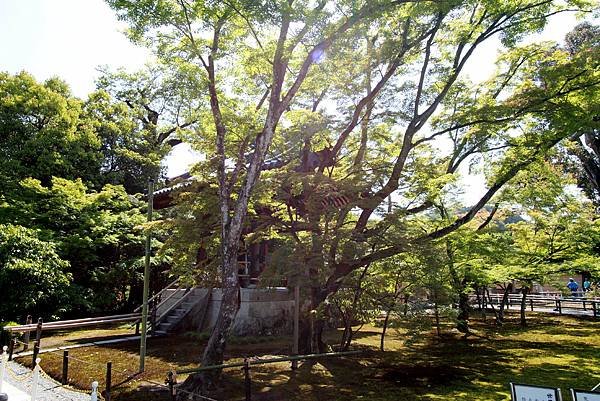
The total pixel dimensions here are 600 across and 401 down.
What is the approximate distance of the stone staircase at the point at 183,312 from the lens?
50.5 feet

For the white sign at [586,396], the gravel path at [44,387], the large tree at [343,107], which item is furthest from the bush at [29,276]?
the white sign at [586,396]

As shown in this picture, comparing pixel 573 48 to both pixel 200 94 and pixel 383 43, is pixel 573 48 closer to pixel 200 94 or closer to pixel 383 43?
pixel 383 43

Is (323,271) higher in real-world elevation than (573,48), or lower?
lower

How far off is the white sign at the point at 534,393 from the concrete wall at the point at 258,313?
1158 centimetres

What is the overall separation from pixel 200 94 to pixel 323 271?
5.72 metres

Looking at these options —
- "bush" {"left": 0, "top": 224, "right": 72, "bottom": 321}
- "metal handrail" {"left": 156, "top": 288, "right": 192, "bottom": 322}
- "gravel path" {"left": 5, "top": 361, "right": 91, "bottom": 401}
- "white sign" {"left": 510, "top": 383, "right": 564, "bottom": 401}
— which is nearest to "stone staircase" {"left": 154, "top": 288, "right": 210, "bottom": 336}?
"metal handrail" {"left": 156, "top": 288, "right": 192, "bottom": 322}

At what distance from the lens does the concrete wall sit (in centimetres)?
1495

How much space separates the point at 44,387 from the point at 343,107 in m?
10.7

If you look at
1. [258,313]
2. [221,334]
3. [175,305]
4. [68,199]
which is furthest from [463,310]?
[68,199]

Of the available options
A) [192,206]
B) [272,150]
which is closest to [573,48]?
[272,150]

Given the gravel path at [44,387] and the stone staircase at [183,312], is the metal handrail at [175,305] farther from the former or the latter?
the gravel path at [44,387]

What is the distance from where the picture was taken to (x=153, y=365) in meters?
10.2

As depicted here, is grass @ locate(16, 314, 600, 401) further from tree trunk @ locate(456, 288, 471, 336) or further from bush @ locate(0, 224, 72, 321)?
bush @ locate(0, 224, 72, 321)

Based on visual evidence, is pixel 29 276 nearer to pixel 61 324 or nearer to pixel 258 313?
pixel 61 324
